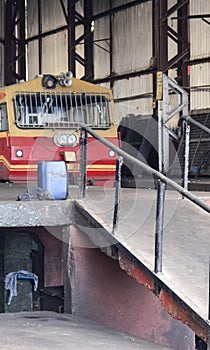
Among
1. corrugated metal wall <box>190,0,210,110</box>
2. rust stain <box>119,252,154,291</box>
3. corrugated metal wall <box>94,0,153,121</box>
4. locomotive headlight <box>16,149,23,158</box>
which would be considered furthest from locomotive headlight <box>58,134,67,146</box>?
corrugated metal wall <box>94,0,153,121</box>

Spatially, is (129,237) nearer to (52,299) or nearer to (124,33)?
(52,299)

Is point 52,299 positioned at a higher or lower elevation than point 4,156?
lower

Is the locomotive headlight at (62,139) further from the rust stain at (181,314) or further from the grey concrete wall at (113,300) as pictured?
the rust stain at (181,314)

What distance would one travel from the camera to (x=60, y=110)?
9102 mm

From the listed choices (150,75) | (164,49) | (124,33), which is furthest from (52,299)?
(124,33)

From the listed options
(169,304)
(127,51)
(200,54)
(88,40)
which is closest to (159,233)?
(169,304)

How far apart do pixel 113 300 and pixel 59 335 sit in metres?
0.93

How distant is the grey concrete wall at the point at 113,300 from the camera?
5.34 meters

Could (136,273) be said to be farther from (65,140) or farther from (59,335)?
(65,140)

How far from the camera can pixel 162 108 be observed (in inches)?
291

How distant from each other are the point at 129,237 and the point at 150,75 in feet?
49.2

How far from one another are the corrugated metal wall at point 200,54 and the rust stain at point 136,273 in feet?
43.0

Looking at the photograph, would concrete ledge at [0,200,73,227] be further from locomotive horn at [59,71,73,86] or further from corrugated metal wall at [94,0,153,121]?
corrugated metal wall at [94,0,153,121]

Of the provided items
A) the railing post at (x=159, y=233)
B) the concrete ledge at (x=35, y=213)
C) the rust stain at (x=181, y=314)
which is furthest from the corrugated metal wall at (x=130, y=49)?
the rust stain at (x=181, y=314)
